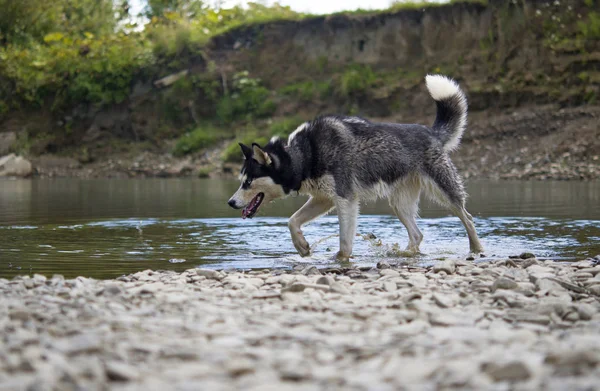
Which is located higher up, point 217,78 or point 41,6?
point 41,6

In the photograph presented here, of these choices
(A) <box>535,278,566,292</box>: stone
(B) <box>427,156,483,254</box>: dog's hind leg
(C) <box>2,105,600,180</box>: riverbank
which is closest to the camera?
(A) <box>535,278,566,292</box>: stone

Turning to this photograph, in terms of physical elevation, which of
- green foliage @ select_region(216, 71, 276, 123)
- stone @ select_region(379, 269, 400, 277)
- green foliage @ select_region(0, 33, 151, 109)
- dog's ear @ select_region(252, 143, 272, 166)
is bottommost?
stone @ select_region(379, 269, 400, 277)

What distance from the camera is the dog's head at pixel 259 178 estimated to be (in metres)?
8.79

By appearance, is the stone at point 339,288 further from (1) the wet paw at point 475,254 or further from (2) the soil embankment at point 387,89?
(2) the soil embankment at point 387,89

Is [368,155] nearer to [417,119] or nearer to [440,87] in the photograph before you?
[440,87]

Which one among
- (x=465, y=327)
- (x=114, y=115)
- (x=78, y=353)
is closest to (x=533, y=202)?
(x=465, y=327)

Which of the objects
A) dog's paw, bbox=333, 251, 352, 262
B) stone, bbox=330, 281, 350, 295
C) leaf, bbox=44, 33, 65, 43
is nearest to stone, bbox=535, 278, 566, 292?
stone, bbox=330, 281, 350, 295

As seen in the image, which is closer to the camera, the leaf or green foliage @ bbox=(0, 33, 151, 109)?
green foliage @ bbox=(0, 33, 151, 109)

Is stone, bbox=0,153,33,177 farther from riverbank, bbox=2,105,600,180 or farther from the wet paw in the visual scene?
the wet paw

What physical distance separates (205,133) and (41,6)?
15.5 metres

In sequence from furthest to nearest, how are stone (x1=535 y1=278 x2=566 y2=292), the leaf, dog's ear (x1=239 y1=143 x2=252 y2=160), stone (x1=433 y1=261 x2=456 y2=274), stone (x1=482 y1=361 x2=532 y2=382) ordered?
1. the leaf
2. dog's ear (x1=239 y1=143 x2=252 y2=160)
3. stone (x1=433 y1=261 x2=456 y2=274)
4. stone (x1=535 y1=278 x2=566 y2=292)
5. stone (x1=482 y1=361 x2=532 y2=382)

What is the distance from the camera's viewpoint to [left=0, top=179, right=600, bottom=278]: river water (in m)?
8.49

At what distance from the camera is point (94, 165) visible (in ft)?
116

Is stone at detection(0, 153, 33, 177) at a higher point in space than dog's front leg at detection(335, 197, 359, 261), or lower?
higher
